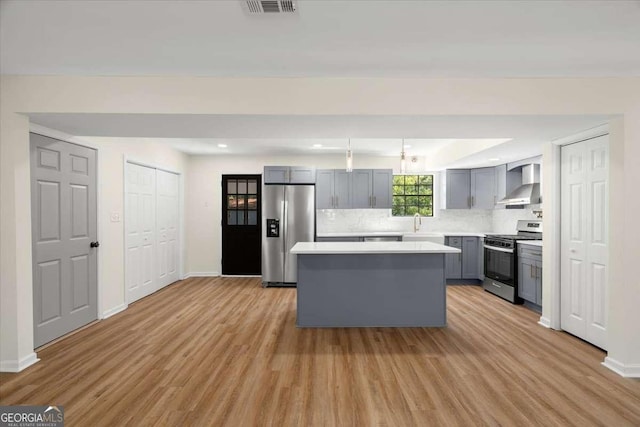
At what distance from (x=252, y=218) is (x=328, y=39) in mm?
5029

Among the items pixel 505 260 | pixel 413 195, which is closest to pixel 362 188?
pixel 413 195

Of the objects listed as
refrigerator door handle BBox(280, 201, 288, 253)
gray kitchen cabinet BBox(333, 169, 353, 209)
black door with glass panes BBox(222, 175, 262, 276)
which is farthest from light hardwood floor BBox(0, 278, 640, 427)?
gray kitchen cabinet BBox(333, 169, 353, 209)

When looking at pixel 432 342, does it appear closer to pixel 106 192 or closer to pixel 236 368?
pixel 236 368

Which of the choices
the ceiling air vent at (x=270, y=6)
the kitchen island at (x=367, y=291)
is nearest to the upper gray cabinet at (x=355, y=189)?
the kitchen island at (x=367, y=291)

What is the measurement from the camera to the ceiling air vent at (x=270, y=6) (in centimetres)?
178

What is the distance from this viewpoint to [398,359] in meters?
2.99

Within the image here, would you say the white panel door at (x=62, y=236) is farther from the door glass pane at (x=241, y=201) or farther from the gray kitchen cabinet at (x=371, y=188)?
the gray kitchen cabinet at (x=371, y=188)

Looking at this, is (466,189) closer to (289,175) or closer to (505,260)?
(505,260)

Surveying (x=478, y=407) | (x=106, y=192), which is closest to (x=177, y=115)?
(x=106, y=192)

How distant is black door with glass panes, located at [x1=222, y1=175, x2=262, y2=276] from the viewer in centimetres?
680

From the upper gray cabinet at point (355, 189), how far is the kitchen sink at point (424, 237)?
697 millimetres

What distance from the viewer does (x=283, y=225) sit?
19.9 feet

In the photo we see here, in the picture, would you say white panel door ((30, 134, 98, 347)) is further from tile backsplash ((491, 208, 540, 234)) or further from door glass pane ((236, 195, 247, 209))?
tile backsplash ((491, 208, 540, 234))

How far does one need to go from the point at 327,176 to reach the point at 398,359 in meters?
4.04
